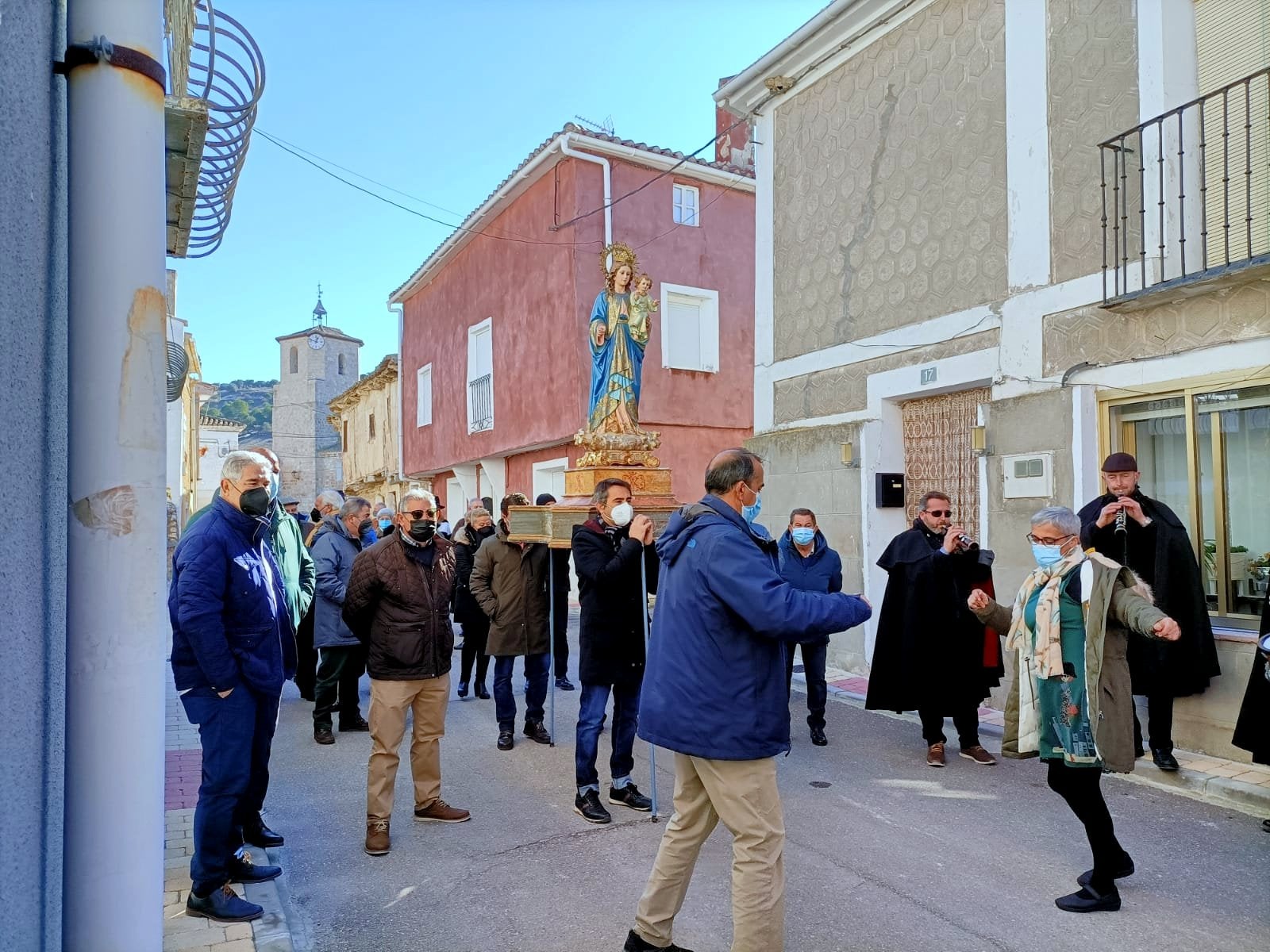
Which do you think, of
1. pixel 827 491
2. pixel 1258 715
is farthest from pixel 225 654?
pixel 827 491

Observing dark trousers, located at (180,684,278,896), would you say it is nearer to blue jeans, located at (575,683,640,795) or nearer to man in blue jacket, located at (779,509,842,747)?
blue jeans, located at (575,683,640,795)

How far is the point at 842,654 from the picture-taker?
9.69 metres

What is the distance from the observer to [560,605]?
7.88m

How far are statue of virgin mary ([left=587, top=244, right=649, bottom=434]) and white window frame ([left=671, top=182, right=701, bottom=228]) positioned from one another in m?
9.29

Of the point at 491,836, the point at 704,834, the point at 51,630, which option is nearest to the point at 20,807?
the point at 51,630

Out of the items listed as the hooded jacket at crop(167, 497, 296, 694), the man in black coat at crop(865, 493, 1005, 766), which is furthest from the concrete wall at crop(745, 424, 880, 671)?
the hooded jacket at crop(167, 497, 296, 694)

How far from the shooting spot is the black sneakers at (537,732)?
272 inches

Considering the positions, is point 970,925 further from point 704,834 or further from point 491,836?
point 491,836

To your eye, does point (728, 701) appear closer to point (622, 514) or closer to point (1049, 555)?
point (1049, 555)

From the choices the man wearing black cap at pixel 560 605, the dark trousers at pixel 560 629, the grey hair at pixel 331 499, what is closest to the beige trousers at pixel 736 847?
the man wearing black cap at pixel 560 605

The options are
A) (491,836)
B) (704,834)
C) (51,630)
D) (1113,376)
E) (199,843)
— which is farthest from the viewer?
(1113,376)

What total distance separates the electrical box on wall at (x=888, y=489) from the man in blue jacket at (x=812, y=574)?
7.60ft

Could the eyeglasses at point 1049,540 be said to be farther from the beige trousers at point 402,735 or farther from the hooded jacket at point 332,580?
the hooded jacket at point 332,580

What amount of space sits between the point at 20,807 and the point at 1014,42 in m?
8.59
